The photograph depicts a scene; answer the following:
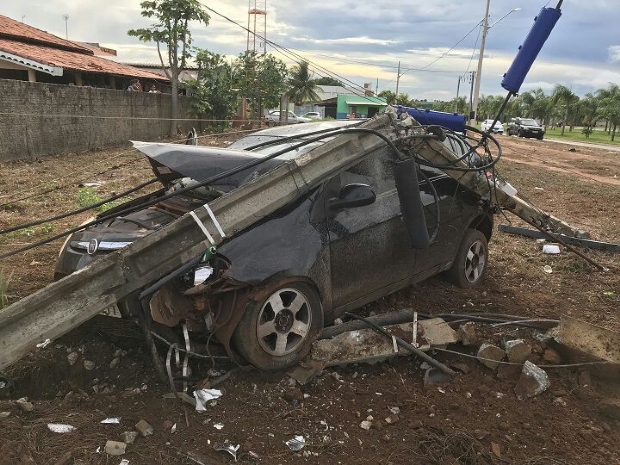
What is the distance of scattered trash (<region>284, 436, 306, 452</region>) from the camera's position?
3.03 m

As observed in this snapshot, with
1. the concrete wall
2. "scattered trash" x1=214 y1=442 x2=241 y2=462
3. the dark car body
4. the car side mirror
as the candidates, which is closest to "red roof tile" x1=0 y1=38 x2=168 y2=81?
the concrete wall

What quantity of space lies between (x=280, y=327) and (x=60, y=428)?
147 centimetres

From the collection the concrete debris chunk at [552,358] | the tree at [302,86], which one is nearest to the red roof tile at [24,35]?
the concrete debris chunk at [552,358]

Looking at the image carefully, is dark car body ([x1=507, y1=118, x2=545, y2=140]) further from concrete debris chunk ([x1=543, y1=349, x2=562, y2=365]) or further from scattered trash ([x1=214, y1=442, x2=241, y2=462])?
scattered trash ([x1=214, y1=442, x2=241, y2=462])

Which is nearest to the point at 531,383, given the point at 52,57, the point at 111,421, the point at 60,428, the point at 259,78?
the point at 111,421

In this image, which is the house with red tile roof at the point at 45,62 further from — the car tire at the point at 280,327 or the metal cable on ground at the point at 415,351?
the metal cable on ground at the point at 415,351

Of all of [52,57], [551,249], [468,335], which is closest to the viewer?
[468,335]

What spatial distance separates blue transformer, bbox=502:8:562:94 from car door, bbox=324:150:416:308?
1213mm

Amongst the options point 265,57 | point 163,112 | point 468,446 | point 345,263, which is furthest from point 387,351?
point 265,57

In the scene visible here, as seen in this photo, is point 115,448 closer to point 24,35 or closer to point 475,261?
point 475,261

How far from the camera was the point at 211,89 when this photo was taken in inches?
1012

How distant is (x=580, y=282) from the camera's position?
6234 mm

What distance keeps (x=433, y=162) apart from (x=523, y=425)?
7.42 ft

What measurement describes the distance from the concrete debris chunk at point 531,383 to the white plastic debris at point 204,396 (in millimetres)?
2101
